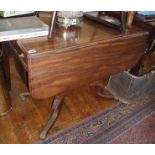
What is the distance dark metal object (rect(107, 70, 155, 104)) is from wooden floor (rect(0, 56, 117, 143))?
11cm

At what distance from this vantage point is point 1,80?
1347 millimetres

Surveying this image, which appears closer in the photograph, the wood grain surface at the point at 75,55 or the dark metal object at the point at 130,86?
the wood grain surface at the point at 75,55

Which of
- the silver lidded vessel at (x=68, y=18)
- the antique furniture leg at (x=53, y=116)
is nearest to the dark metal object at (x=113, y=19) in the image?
the silver lidded vessel at (x=68, y=18)

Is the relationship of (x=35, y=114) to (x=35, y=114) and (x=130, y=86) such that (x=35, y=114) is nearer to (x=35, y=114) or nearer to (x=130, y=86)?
(x=35, y=114)

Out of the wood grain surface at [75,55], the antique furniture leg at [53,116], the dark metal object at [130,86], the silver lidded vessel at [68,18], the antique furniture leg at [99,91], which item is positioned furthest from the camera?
the antique furniture leg at [99,91]

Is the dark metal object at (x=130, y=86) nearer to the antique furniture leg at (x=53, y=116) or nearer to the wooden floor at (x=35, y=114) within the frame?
the wooden floor at (x=35, y=114)

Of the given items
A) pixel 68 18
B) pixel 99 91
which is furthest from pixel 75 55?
pixel 99 91

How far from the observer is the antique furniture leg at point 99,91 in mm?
1702

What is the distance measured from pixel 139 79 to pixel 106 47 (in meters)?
0.56

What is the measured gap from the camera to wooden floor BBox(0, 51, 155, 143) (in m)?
1.31

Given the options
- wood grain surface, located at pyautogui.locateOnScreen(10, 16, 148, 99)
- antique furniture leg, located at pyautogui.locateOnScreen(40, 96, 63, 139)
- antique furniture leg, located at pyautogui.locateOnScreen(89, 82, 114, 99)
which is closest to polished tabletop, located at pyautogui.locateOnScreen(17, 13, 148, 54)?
wood grain surface, located at pyautogui.locateOnScreen(10, 16, 148, 99)

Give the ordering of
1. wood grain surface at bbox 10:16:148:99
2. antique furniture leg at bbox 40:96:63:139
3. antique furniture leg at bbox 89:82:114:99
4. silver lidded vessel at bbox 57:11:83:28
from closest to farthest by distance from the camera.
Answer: wood grain surface at bbox 10:16:148:99 → silver lidded vessel at bbox 57:11:83:28 → antique furniture leg at bbox 40:96:63:139 → antique furniture leg at bbox 89:82:114:99

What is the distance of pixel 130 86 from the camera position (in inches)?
61.2

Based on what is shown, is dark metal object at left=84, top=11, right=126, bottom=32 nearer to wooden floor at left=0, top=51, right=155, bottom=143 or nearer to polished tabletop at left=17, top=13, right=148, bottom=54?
polished tabletop at left=17, top=13, right=148, bottom=54
